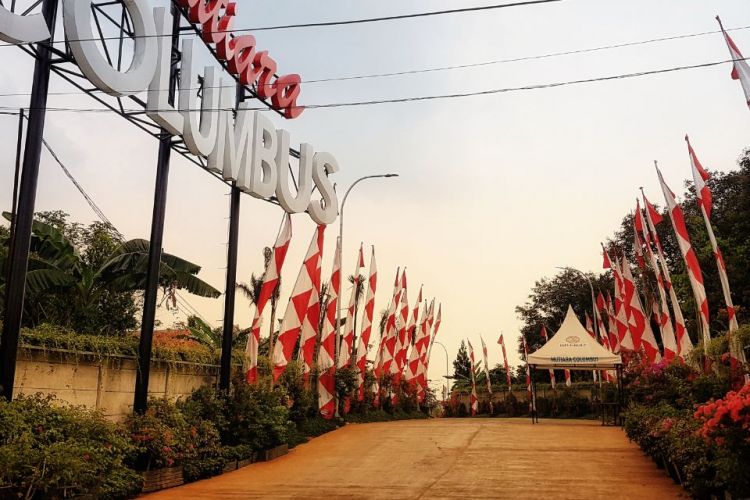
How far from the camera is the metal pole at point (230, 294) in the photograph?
636 inches

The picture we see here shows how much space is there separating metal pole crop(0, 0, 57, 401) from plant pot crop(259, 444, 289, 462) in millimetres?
6946

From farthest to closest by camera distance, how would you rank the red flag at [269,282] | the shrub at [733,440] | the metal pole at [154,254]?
1. the red flag at [269,282]
2. the metal pole at [154,254]
3. the shrub at [733,440]

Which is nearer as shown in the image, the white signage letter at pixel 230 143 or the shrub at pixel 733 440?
the shrub at pixel 733 440

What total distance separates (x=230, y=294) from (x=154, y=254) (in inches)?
121

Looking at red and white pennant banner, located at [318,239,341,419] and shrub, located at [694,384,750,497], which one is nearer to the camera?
shrub, located at [694,384,750,497]

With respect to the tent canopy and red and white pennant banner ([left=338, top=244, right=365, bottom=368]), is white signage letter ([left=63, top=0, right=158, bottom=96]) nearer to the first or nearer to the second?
red and white pennant banner ([left=338, top=244, right=365, bottom=368])

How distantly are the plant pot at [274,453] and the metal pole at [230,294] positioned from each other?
1.67 m

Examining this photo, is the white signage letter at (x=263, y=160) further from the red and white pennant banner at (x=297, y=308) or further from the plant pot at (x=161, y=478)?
the plant pot at (x=161, y=478)

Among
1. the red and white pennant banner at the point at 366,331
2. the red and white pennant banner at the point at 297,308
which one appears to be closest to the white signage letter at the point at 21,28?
the red and white pennant banner at the point at 297,308

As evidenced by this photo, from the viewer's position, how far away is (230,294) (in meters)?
16.3

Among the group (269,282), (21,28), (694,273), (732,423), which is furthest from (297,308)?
(732,423)

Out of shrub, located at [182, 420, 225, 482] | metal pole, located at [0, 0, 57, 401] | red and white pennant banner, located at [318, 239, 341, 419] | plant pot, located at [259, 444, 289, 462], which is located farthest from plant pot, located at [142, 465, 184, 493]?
red and white pennant banner, located at [318, 239, 341, 419]

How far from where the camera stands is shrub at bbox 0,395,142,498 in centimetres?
858

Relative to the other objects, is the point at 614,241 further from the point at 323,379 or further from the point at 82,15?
the point at 82,15
